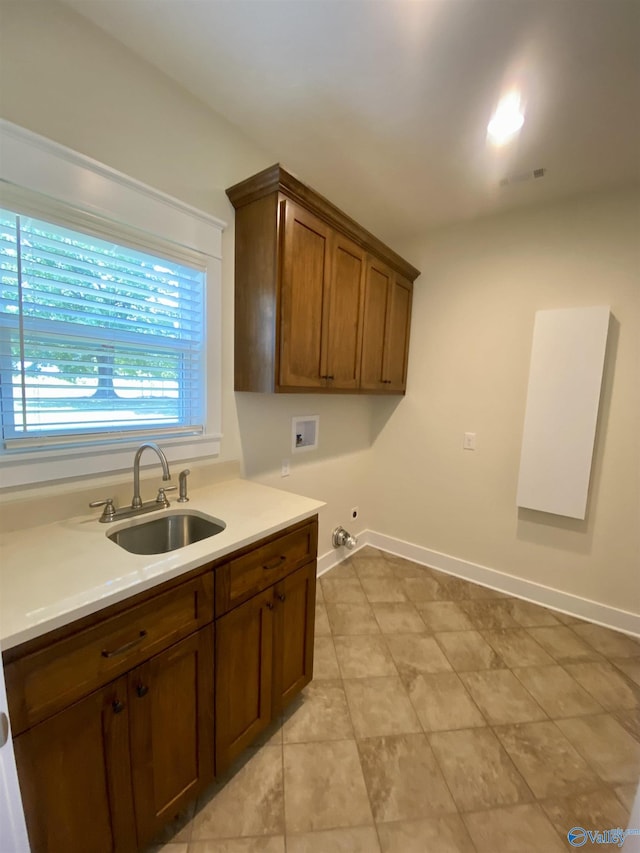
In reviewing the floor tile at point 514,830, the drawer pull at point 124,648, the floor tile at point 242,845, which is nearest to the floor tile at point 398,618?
the floor tile at point 514,830

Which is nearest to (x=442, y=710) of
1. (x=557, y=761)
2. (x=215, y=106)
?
(x=557, y=761)

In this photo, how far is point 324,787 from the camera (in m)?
1.26

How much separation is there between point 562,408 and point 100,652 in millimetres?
2606

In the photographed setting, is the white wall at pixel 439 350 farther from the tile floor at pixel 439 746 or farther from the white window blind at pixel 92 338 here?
the tile floor at pixel 439 746

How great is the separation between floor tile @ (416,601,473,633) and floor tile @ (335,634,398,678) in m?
0.38

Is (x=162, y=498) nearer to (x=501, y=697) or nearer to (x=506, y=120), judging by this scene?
(x=501, y=697)

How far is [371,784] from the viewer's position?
1.28m

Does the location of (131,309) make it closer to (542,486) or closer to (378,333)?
(378,333)

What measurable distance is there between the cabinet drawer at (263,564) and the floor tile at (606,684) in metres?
1.61

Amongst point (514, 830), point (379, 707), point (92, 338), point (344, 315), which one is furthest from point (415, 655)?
point (92, 338)

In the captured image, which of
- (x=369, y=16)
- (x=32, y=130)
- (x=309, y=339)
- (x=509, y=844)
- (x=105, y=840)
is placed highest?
(x=369, y=16)

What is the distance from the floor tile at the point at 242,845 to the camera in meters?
1.08

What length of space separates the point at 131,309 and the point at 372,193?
67.1 inches

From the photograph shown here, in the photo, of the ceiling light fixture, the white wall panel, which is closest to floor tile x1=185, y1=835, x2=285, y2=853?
the white wall panel
